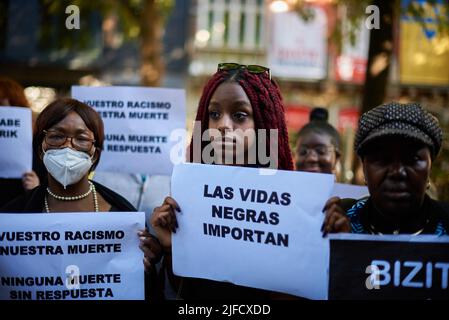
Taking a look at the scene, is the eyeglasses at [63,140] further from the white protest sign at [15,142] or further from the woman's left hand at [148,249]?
the white protest sign at [15,142]

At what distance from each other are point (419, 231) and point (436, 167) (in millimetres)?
4705

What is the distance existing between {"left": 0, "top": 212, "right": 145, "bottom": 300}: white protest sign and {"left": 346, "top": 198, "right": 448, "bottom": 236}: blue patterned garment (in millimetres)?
900

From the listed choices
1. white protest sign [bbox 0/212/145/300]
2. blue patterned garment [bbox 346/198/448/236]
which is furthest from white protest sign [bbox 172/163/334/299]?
white protest sign [bbox 0/212/145/300]

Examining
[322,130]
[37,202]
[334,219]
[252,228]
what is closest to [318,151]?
[322,130]

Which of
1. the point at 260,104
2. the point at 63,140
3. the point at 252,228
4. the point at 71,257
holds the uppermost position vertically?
the point at 260,104

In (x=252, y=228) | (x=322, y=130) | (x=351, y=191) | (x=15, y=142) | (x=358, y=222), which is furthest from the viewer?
(x=322, y=130)

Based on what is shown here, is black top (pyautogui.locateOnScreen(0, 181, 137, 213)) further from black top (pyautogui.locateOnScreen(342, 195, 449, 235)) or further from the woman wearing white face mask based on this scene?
black top (pyautogui.locateOnScreen(342, 195, 449, 235))

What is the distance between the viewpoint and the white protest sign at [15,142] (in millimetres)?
3414

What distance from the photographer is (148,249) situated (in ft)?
7.76

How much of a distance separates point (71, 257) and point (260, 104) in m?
1.06

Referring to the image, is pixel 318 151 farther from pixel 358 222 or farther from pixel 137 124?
pixel 358 222

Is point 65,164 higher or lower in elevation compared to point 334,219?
higher

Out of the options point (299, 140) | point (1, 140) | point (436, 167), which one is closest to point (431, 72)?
point (436, 167)

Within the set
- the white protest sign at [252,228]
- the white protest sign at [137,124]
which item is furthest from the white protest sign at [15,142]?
the white protest sign at [252,228]
